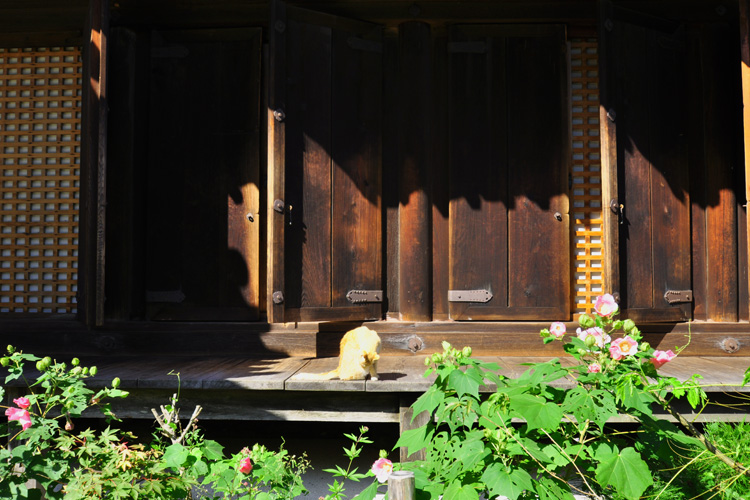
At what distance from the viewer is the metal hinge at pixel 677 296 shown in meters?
4.50

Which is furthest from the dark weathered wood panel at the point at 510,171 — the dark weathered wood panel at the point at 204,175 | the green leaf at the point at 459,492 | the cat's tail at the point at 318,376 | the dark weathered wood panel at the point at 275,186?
the green leaf at the point at 459,492

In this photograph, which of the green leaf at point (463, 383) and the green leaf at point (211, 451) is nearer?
the green leaf at point (463, 383)

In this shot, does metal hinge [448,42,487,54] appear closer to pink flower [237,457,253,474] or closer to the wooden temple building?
the wooden temple building

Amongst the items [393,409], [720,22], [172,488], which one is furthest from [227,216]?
[720,22]

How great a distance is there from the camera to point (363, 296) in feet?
14.8

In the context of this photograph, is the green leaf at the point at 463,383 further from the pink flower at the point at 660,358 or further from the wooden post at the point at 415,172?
the wooden post at the point at 415,172

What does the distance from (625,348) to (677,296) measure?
3038 mm

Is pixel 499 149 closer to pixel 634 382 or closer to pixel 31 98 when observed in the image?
pixel 634 382

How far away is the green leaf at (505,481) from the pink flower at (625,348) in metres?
0.44

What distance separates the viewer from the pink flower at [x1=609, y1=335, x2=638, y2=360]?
1828 millimetres

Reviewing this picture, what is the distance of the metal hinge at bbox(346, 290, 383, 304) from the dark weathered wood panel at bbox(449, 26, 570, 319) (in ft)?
1.73

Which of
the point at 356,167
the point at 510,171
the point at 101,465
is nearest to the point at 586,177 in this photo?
the point at 510,171

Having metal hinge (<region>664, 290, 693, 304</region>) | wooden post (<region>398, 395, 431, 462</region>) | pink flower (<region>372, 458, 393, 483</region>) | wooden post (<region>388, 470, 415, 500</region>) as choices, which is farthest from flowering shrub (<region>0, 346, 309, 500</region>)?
metal hinge (<region>664, 290, 693, 304</region>)

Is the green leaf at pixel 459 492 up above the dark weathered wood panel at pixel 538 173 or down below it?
below
